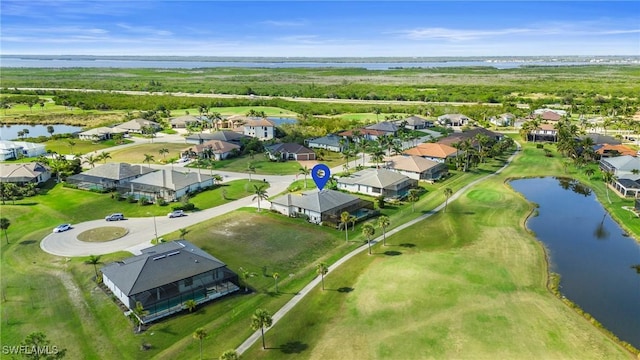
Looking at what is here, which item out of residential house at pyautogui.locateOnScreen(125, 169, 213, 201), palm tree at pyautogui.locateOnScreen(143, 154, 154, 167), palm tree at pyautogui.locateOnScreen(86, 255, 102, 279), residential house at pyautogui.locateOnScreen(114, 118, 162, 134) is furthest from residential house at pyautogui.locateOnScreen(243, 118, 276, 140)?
palm tree at pyautogui.locateOnScreen(86, 255, 102, 279)

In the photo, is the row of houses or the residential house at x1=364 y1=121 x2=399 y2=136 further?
the residential house at x1=364 y1=121 x2=399 y2=136

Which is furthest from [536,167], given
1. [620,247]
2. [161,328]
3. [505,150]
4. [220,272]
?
[161,328]

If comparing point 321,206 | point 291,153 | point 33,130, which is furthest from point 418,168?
point 33,130

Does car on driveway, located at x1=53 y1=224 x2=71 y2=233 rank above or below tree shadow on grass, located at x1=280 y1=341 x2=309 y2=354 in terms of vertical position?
above

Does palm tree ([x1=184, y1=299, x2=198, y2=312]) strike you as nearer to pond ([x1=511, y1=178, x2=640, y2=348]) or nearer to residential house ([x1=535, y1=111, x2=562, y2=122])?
pond ([x1=511, y1=178, x2=640, y2=348])

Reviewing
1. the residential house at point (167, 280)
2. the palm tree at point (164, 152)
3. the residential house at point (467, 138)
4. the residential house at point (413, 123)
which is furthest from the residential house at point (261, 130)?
the residential house at point (167, 280)

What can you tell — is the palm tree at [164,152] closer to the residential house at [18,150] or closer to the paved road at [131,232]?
the residential house at [18,150]

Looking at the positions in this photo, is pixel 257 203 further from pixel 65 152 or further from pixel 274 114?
pixel 274 114

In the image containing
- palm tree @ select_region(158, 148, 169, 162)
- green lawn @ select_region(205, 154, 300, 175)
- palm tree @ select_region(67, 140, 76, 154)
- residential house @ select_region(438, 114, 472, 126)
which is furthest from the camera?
residential house @ select_region(438, 114, 472, 126)
